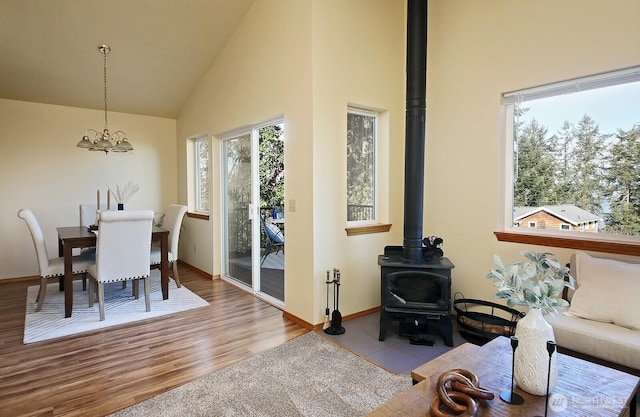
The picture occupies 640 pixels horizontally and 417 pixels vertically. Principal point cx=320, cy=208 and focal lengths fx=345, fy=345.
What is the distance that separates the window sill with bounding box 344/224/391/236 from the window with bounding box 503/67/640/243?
117cm

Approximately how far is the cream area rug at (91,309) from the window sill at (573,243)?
127 inches

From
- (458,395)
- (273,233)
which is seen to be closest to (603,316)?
(458,395)

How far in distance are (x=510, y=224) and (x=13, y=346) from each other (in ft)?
14.4

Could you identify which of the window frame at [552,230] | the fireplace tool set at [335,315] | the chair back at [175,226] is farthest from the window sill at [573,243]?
the chair back at [175,226]

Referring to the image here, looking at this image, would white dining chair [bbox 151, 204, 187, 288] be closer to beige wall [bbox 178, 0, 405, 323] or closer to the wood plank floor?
the wood plank floor

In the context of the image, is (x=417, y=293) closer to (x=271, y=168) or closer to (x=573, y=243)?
(x=573, y=243)

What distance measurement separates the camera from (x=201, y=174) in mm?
5664

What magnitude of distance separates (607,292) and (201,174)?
5.24 meters

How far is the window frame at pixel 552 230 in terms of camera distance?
247 centimetres

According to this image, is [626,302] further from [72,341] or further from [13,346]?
[13,346]

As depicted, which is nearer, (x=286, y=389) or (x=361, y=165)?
(x=286, y=389)

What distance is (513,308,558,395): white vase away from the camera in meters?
1.35

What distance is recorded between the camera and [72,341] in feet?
9.71

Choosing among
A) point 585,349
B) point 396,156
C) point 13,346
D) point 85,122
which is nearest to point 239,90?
point 396,156
